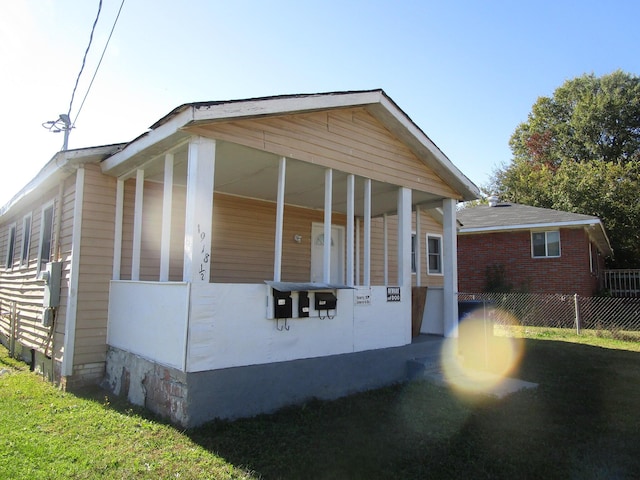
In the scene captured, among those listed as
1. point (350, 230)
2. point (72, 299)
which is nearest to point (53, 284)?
point (72, 299)

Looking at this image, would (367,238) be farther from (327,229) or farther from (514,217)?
(514,217)

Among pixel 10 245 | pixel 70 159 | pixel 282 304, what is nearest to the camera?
pixel 282 304

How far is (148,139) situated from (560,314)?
13.9 meters

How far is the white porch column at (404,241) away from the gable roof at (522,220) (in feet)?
30.2

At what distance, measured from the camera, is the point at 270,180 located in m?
6.99

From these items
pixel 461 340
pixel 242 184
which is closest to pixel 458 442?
pixel 461 340

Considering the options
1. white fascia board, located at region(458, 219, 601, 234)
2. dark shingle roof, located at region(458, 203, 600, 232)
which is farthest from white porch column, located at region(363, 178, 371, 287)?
white fascia board, located at region(458, 219, 601, 234)

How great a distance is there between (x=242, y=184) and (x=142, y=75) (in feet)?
7.64

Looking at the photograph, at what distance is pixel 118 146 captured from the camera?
6.05 m

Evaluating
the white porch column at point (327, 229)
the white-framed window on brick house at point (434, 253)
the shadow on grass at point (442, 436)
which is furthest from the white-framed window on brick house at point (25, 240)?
the white-framed window on brick house at point (434, 253)

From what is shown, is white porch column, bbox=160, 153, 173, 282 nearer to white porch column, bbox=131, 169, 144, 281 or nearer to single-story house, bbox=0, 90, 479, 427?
single-story house, bbox=0, 90, 479, 427

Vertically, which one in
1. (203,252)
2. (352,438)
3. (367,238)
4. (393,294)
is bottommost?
(352,438)

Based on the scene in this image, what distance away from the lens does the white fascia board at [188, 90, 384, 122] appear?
454cm

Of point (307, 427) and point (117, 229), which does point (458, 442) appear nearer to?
point (307, 427)
